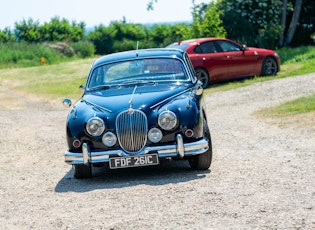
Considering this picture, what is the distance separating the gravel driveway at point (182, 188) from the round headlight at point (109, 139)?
507mm

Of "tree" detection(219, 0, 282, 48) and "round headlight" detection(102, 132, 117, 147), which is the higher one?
"round headlight" detection(102, 132, 117, 147)

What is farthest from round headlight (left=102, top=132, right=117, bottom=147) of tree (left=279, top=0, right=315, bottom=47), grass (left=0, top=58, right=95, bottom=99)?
tree (left=279, top=0, right=315, bottom=47)

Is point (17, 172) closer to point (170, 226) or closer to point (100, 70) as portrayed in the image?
point (100, 70)

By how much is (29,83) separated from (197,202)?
24250 millimetres

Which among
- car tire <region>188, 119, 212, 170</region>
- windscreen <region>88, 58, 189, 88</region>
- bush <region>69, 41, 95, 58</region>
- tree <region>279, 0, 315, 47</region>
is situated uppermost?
windscreen <region>88, 58, 189, 88</region>

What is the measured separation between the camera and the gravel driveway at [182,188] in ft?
21.3

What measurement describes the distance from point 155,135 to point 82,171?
1166mm

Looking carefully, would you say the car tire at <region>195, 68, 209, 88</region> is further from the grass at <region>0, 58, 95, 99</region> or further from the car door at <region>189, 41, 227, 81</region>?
the grass at <region>0, 58, 95, 99</region>

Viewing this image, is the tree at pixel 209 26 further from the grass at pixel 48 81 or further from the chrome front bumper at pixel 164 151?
the chrome front bumper at pixel 164 151

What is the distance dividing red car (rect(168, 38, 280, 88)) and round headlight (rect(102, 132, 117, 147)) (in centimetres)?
1200

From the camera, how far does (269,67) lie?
22.2 metres

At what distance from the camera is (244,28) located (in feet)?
108

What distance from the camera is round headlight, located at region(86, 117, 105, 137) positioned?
860cm

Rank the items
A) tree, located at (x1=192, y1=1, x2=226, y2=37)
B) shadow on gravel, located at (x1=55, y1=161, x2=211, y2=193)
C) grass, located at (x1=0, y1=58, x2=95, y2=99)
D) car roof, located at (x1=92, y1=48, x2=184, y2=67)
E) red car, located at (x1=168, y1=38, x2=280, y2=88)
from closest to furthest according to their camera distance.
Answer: shadow on gravel, located at (x1=55, y1=161, x2=211, y2=193) → car roof, located at (x1=92, y1=48, x2=184, y2=67) → red car, located at (x1=168, y1=38, x2=280, y2=88) → grass, located at (x1=0, y1=58, x2=95, y2=99) → tree, located at (x1=192, y1=1, x2=226, y2=37)
